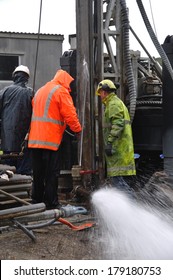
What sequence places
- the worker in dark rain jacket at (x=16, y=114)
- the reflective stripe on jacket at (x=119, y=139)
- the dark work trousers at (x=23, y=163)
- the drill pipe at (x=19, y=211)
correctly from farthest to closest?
1. the dark work trousers at (x=23, y=163)
2. the worker in dark rain jacket at (x=16, y=114)
3. the reflective stripe on jacket at (x=119, y=139)
4. the drill pipe at (x=19, y=211)

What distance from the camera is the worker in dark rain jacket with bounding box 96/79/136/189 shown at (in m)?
5.91

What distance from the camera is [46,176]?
Result: 5656 millimetres

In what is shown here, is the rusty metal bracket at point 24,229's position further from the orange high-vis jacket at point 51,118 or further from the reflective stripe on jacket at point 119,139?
the reflective stripe on jacket at point 119,139

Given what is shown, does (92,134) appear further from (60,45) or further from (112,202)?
(60,45)

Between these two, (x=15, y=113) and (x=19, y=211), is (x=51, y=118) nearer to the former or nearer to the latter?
(x=15, y=113)

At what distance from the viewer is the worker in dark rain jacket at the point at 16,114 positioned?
243 inches

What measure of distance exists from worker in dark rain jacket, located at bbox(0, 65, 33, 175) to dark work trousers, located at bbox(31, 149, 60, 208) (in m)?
0.64

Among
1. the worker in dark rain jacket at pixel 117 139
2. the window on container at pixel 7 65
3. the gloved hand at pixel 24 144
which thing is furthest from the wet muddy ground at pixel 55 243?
the window on container at pixel 7 65

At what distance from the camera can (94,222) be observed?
16.1ft

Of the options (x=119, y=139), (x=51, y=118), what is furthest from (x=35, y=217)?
(x=119, y=139)

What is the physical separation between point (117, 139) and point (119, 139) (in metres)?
0.03

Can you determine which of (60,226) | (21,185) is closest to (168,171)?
(60,226)

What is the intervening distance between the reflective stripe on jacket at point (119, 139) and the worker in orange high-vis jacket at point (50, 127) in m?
0.54

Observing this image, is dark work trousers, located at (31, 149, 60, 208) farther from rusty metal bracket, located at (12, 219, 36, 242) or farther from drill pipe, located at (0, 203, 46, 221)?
drill pipe, located at (0, 203, 46, 221)
